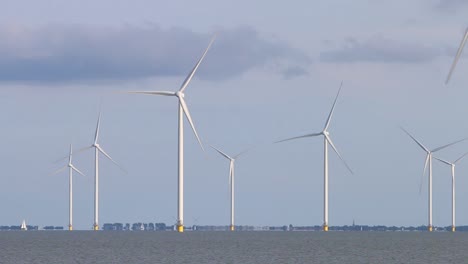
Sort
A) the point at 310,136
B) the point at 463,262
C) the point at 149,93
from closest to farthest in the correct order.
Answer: the point at 463,262 → the point at 149,93 → the point at 310,136

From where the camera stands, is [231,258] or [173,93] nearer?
[231,258]

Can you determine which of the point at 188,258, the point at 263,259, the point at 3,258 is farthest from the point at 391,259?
the point at 3,258

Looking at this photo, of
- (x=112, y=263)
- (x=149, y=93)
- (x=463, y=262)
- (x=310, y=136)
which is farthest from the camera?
(x=310, y=136)

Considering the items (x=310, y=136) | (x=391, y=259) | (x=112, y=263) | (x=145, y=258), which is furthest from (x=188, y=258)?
(x=310, y=136)

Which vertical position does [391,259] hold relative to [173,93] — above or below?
below

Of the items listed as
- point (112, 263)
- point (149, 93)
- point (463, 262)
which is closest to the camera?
point (112, 263)

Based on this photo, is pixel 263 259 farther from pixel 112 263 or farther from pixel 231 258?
pixel 112 263

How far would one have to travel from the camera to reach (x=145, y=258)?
116 meters

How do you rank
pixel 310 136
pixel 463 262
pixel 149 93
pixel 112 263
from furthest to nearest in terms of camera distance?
pixel 310 136
pixel 149 93
pixel 463 262
pixel 112 263

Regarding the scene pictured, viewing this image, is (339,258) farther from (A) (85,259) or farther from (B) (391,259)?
(A) (85,259)

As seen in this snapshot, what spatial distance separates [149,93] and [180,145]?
9985 millimetres

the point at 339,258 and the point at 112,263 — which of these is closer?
the point at 112,263

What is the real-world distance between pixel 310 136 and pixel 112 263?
86135mm

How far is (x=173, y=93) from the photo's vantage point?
137000 mm
